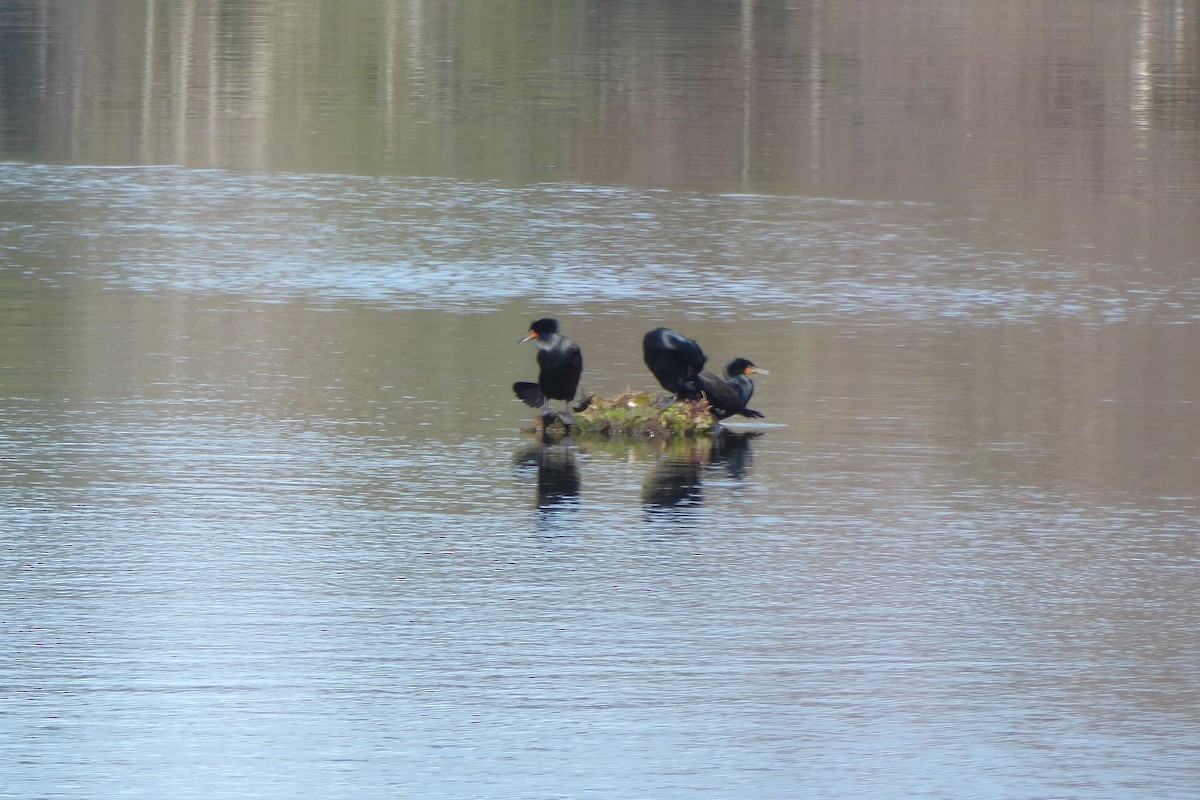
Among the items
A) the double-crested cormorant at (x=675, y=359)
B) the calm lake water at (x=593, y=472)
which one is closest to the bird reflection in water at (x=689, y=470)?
the calm lake water at (x=593, y=472)

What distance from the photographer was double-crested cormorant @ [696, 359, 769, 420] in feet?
35.0

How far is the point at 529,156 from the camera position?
2147cm

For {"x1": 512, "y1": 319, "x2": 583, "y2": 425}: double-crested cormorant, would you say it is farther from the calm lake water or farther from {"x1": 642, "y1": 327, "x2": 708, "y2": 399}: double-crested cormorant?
{"x1": 642, "y1": 327, "x2": 708, "y2": 399}: double-crested cormorant

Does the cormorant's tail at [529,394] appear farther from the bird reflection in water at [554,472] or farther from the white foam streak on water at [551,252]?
the white foam streak on water at [551,252]

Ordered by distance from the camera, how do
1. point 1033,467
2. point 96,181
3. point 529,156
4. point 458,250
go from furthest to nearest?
point 529,156, point 96,181, point 458,250, point 1033,467

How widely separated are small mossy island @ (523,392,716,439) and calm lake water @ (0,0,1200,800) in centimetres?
14

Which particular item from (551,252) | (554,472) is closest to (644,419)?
(554,472)

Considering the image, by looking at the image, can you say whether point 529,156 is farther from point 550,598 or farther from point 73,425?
point 550,598

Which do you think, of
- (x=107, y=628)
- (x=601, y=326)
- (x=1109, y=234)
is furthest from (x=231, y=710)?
(x=1109, y=234)

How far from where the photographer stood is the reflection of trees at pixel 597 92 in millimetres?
A: 21469

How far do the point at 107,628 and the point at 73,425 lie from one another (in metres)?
3.27

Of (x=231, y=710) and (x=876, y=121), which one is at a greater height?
(x=876, y=121)

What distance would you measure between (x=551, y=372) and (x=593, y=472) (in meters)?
0.82

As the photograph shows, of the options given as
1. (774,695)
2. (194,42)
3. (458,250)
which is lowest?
(774,695)
